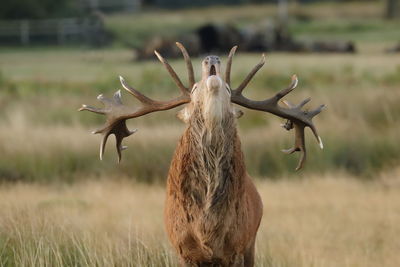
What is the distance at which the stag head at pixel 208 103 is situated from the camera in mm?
6074

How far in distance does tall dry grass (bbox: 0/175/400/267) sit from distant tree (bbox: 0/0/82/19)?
30.7 m

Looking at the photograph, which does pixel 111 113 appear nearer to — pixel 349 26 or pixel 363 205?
pixel 363 205

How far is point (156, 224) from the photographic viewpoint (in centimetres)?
1148

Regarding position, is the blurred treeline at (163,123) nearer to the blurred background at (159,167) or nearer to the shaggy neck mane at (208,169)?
the blurred background at (159,167)

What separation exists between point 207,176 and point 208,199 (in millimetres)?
167

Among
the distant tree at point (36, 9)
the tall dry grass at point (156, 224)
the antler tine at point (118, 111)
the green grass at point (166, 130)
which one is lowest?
the tall dry grass at point (156, 224)

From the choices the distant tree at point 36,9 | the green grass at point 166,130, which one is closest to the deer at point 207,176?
the green grass at point 166,130

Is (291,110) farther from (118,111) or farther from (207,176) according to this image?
(118,111)

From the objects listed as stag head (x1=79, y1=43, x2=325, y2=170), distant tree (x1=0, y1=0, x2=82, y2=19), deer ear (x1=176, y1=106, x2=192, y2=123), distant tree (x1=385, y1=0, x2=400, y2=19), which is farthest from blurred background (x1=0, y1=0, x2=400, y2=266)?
distant tree (x1=385, y1=0, x2=400, y2=19)

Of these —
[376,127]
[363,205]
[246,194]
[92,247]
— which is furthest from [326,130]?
[246,194]

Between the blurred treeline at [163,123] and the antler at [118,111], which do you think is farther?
the blurred treeline at [163,123]

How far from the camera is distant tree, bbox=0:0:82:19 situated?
4441cm

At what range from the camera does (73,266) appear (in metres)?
8.61

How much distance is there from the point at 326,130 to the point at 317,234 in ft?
14.4
